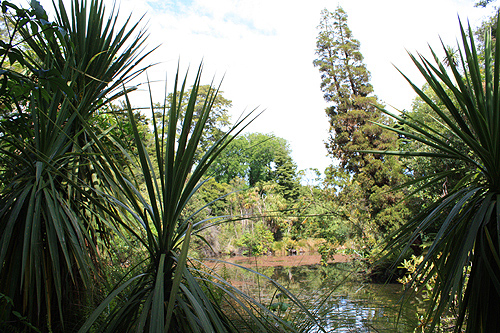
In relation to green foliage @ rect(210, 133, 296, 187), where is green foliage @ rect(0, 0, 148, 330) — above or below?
below

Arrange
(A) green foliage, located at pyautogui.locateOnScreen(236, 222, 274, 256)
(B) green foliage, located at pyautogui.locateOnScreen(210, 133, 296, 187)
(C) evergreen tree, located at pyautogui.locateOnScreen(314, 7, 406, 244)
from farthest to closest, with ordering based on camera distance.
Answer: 1. (B) green foliage, located at pyautogui.locateOnScreen(210, 133, 296, 187)
2. (A) green foliage, located at pyautogui.locateOnScreen(236, 222, 274, 256)
3. (C) evergreen tree, located at pyautogui.locateOnScreen(314, 7, 406, 244)

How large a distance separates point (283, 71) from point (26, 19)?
54.3 inches

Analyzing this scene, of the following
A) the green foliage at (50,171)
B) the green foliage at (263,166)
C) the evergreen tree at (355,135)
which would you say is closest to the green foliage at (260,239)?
the evergreen tree at (355,135)

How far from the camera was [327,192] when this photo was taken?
8617 mm

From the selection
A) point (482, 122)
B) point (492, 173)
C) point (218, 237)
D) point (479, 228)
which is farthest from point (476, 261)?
point (218, 237)

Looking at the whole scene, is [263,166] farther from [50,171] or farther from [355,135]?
[50,171]

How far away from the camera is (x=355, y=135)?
1132 cm

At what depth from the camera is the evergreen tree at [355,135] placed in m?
8.78

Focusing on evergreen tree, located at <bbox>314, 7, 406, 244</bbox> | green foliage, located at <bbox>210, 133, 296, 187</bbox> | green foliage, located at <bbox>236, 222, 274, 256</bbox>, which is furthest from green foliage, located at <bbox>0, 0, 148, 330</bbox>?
green foliage, located at <bbox>210, 133, 296, 187</bbox>

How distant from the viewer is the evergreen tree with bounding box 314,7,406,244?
8.78 metres

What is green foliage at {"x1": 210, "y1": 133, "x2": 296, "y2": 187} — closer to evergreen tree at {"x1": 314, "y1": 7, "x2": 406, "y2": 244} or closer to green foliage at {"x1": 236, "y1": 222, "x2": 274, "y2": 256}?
green foliage at {"x1": 236, "y1": 222, "x2": 274, "y2": 256}

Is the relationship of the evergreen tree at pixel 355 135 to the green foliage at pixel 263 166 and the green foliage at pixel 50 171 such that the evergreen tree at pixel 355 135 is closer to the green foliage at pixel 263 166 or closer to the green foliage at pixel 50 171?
the green foliage at pixel 50 171

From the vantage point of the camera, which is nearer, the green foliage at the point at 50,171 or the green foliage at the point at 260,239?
the green foliage at the point at 50,171

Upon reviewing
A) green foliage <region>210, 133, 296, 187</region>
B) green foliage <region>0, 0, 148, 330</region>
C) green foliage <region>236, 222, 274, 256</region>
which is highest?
green foliage <region>210, 133, 296, 187</region>
